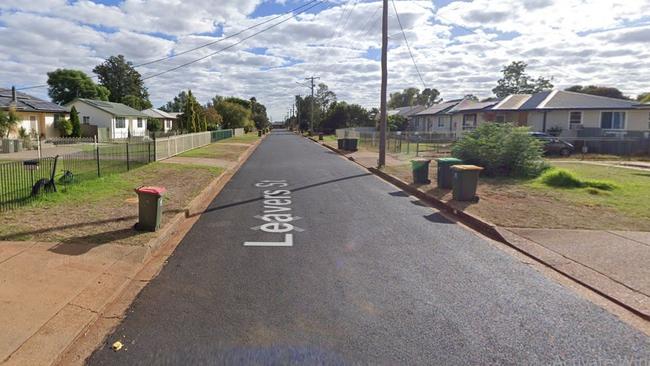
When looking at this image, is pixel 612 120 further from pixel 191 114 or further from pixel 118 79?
pixel 118 79

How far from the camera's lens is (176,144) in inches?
987

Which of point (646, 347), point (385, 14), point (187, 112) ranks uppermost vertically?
point (385, 14)

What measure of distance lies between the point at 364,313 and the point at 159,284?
2475 mm

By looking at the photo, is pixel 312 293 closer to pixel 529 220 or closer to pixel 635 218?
pixel 529 220

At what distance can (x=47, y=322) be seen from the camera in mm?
4176

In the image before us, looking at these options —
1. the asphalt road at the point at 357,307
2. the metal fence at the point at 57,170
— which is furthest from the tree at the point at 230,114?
the asphalt road at the point at 357,307

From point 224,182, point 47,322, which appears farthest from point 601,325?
point 224,182

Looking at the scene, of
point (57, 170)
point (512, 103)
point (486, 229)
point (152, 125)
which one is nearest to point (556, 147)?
point (512, 103)

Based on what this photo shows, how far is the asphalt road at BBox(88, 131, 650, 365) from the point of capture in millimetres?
3805

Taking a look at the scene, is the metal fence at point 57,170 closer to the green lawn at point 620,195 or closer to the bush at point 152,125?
the green lawn at point 620,195

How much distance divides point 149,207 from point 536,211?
307 inches

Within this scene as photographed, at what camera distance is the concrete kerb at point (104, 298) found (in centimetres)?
366

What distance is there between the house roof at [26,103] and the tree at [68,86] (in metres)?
36.5

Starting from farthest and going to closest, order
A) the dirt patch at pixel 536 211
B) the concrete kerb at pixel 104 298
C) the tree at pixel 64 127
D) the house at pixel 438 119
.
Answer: the house at pixel 438 119
the tree at pixel 64 127
the dirt patch at pixel 536 211
the concrete kerb at pixel 104 298
